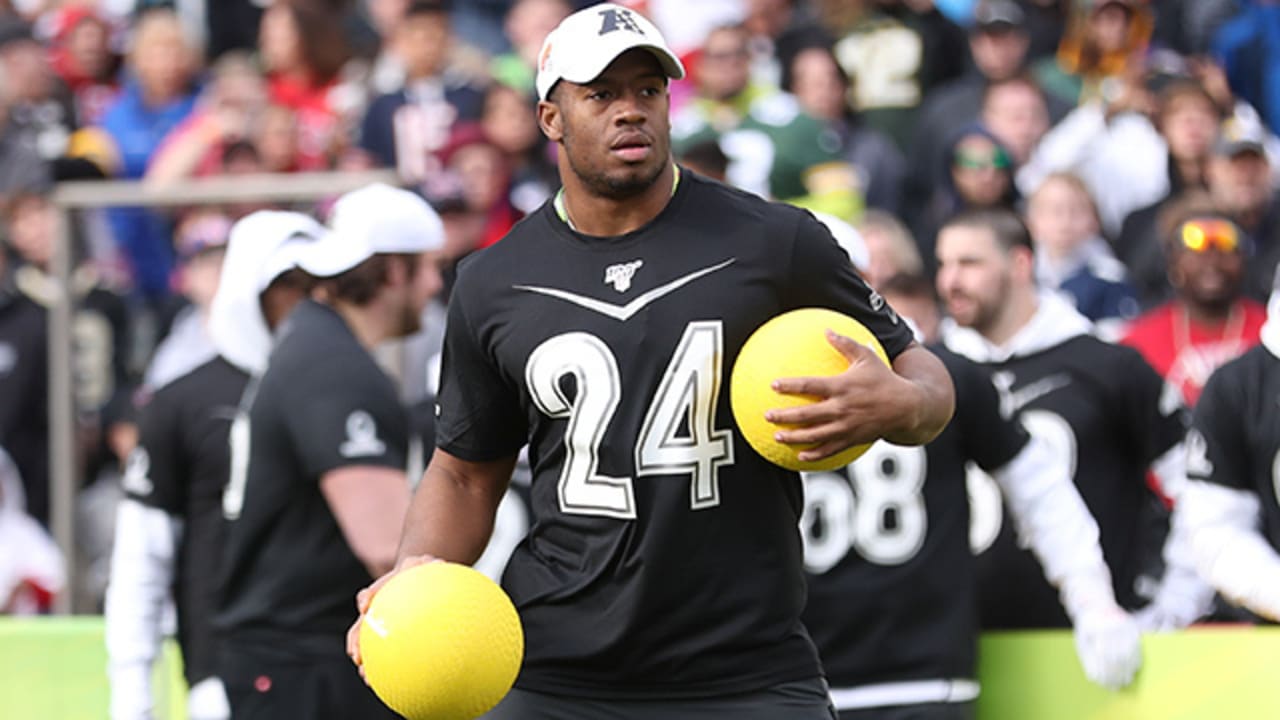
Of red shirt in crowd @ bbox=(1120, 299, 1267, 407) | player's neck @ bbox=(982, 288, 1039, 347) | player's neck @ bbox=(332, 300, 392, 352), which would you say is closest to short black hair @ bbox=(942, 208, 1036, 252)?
player's neck @ bbox=(982, 288, 1039, 347)

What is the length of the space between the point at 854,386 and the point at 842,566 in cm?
237

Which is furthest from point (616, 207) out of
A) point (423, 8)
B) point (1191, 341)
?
point (423, 8)

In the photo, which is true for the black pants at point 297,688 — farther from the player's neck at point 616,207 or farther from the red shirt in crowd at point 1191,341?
the red shirt in crowd at point 1191,341

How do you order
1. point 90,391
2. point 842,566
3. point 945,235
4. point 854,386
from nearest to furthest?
point 854,386 → point 842,566 → point 945,235 → point 90,391

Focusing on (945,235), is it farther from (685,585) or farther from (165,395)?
(685,585)

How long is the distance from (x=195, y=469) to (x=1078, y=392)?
3.16 metres

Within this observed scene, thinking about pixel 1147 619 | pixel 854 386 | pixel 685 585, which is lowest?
pixel 1147 619

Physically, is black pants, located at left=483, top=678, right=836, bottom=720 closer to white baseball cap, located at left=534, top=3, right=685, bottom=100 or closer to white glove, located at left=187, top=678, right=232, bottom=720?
white baseball cap, located at left=534, top=3, right=685, bottom=100

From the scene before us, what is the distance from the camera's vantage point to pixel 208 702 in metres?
6.70

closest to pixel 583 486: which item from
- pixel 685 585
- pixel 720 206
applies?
pixel 685 585

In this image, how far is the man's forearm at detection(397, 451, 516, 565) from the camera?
4.92 m

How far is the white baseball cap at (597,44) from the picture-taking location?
454 centimetres

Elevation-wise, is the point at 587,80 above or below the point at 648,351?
above

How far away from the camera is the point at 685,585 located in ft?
15.1
